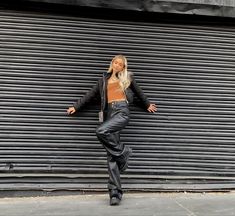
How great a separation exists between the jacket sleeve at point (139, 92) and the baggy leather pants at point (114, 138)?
1.34ft

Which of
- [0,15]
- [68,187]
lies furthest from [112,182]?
[0,15]

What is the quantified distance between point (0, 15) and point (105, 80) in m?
1.99

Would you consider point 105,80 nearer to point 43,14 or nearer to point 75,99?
point 75,99

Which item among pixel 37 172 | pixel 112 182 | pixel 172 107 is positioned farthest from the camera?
pixel 172 107

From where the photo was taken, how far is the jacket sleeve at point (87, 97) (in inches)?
240

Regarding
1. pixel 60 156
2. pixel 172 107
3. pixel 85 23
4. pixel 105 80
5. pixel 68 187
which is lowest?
pixel 68 187

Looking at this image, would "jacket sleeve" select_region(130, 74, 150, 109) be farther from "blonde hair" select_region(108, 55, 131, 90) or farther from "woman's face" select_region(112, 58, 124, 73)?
"woman's face" select_region(112, 58, 124, 73)

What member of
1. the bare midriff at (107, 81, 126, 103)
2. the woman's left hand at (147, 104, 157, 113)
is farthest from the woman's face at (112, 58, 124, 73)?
the woman's left hand at (147, 104, 157, 113)

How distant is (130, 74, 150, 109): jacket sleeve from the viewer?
6.12 meters

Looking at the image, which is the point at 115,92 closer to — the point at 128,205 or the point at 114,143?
the point at 114,143

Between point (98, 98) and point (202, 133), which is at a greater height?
point (98, 98)

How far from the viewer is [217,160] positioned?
674cm

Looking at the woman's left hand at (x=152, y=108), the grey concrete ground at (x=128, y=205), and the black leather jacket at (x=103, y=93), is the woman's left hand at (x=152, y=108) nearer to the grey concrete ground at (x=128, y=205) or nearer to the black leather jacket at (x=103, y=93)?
the black leather jacket at (x=103, y=93)

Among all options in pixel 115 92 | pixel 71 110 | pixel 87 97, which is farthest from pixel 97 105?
pixel 115 92
